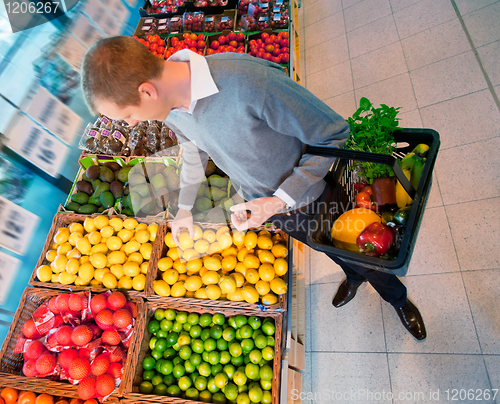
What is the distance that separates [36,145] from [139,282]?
1.44m

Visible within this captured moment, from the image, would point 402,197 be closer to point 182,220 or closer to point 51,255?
point 182,220

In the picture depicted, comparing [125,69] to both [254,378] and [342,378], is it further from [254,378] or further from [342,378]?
[342,378]

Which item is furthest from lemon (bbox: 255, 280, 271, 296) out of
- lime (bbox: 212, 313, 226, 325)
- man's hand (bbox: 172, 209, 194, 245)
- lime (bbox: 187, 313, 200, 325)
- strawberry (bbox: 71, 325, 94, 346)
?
strawberry (bbox: 71, 325, 94, 346)

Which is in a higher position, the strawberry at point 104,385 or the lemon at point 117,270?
the lemon at point 117,270

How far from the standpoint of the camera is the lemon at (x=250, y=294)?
182cm

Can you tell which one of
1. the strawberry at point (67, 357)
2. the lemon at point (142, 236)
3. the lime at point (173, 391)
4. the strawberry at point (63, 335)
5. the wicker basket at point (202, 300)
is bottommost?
the lime at point (173, 391)

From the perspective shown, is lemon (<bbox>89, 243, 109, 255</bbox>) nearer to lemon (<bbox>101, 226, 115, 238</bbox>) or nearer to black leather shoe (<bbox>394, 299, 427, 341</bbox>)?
lemon (<bbox>101, 226, 115, 238</bbox>)

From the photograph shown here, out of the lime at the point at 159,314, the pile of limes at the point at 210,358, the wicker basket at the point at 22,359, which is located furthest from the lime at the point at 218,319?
the wicker basket at the point at 22,359

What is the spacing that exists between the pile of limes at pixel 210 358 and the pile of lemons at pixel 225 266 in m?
0.18

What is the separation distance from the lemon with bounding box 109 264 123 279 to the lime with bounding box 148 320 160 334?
38cm

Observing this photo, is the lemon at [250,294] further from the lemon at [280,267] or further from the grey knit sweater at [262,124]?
the grey knit sweater at [262,124]

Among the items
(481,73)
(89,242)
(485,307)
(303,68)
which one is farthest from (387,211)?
(303,68)

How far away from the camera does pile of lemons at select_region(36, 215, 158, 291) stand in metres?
1.99

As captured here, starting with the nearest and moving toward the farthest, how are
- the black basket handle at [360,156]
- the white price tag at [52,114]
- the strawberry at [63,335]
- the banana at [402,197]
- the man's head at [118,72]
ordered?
the man's head at [118,72] → the black basket handle at [360,156] → the banana at [402,197] → the strawberry at [63,335] → the white price tag at [52,114]
